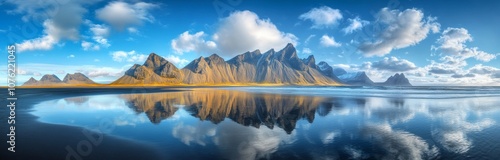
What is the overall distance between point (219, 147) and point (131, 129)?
990 centimetres

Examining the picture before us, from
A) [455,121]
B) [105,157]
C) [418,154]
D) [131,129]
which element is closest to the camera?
[105,157]

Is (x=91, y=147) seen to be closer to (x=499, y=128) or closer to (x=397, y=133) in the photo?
(x=397, y=133)

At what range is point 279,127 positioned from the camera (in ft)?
72.2

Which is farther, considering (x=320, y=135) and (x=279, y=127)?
(x=279, y=127)

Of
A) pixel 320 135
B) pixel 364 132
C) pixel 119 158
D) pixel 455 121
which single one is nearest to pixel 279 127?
pixel 320 135

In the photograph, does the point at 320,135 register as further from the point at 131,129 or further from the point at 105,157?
the point at 131,129

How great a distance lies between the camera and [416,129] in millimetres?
21406

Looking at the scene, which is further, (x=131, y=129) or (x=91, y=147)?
(x=131, y=129)

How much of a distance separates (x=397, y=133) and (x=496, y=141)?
5.75 meters

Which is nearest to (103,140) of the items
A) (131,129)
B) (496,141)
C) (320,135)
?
(131,129)

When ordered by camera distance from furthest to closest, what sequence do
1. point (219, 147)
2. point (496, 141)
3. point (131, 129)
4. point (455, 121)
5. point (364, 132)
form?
1. point (455, 121)
2. point (131, 129)
3. point (364, 132)
4. point (496, 141)
5. point (219, 147)

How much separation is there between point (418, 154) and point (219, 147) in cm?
1114

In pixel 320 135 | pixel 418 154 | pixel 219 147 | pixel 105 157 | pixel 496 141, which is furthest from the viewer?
pixel 320 135

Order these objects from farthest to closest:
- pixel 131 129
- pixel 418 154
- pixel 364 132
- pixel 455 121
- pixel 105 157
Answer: pixel 455 121
pixel 131 129
pixel 364 132
pixel 418 154
pixel 105 157
